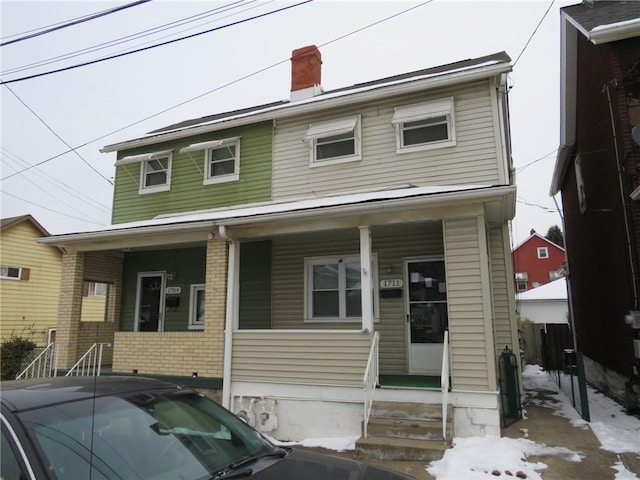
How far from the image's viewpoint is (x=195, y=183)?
11.4m

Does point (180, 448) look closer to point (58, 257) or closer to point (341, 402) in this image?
point (341, 402)

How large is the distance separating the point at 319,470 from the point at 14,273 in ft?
69.0

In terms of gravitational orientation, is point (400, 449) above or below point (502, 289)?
below

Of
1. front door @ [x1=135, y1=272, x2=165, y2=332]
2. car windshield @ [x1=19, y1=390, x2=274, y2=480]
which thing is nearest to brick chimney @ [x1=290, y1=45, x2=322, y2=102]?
front door @ [x1=135, y1=272, x2=165, y2=332]

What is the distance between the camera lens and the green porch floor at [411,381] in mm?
7164

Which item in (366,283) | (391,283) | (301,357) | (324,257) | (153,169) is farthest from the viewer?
(153,169)

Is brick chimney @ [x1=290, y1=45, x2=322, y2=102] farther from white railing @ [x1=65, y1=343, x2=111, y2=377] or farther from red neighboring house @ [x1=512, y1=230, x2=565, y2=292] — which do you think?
red neighboring house @ [x1=512, y1=230, x2=565, y2=292]

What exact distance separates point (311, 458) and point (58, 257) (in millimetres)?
21820

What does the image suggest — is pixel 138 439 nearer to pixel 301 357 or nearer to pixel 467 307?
pixel 301 357

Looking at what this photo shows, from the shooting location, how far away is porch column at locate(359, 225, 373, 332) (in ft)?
23.8

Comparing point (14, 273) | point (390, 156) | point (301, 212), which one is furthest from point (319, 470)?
point (14, 273)

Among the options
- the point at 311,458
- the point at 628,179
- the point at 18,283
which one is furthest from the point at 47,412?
the point at 18,283

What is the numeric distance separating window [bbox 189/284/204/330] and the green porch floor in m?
5.10

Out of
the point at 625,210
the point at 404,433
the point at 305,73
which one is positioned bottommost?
the point at 404,433
